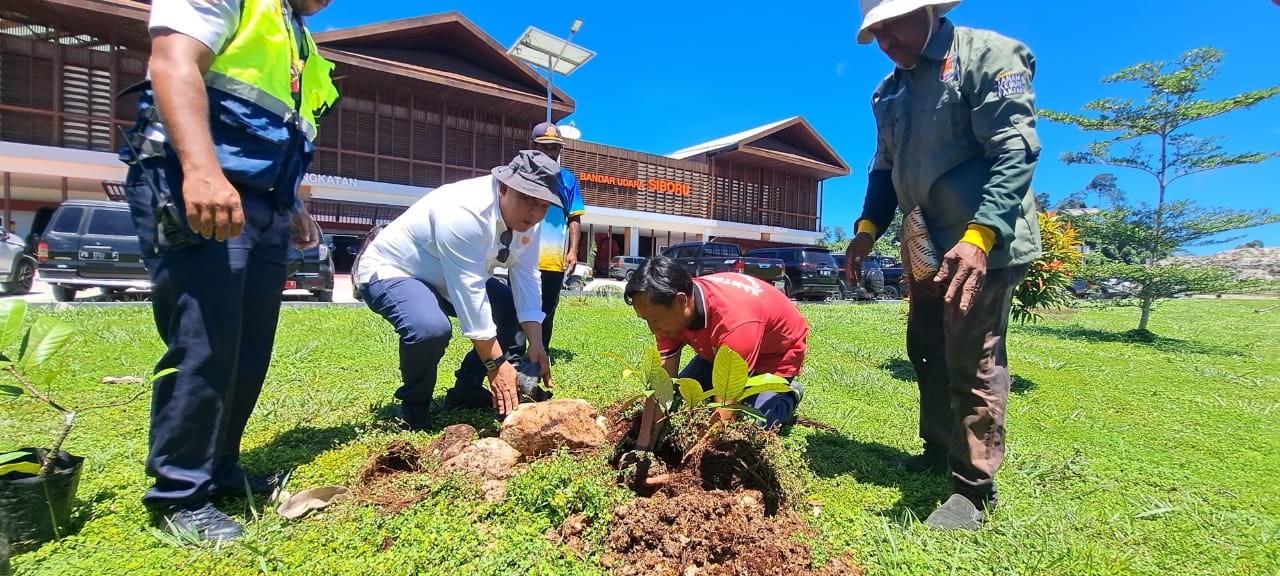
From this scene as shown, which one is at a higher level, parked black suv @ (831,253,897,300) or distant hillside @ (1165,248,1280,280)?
distant hillside @ (1165,248,1280,280)

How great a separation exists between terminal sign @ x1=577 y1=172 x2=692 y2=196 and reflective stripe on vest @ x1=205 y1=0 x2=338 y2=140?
2062cm

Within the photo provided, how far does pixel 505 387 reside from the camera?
2455 millimetres

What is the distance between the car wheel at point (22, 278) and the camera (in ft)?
30.2

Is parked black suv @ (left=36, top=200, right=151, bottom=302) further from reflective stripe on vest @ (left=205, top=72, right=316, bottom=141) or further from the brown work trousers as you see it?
the brown work trousers

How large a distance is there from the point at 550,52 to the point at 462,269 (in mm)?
14263

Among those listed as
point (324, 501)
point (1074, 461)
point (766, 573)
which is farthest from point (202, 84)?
point (1074, 461)

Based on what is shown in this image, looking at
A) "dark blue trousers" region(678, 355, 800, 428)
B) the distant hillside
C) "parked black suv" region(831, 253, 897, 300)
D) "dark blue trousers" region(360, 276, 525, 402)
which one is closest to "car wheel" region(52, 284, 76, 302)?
"dark blue trousers" region(360, 276, 525, 402)

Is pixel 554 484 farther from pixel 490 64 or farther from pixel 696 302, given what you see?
pixel 490 64

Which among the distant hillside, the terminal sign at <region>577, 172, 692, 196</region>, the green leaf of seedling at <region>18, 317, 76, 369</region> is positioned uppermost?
the terminal sign at <region>577, 172, 692, 196</region>

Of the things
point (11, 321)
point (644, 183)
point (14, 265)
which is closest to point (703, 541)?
point (11, 321)

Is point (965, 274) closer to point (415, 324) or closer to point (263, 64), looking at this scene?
point (415, 324)

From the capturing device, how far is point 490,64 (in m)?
20.1

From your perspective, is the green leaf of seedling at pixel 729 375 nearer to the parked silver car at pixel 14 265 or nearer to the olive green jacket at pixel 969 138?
the olive green jacket at pixel 969 138

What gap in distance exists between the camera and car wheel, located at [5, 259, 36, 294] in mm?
9203
